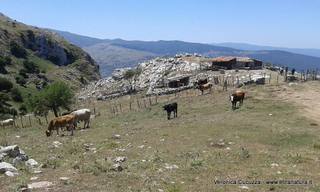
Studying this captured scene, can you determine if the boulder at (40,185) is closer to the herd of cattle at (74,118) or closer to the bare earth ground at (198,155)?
the bare earth ground at (198,155)

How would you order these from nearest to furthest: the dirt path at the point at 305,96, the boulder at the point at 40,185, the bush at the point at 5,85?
the boulder at the point at 40,185 < the dirt path at the point at 305,96 < the bush at the point at 5,85

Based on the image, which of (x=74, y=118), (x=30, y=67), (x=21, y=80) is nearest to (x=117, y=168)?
(x=74, y=118)

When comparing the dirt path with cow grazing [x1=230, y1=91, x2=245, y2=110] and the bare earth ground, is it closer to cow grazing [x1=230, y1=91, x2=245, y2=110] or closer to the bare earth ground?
the bare earth ground

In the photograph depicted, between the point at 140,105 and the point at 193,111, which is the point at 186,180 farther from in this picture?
the point at 140,105

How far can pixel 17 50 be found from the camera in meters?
185

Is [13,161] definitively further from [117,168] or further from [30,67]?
[30,67]

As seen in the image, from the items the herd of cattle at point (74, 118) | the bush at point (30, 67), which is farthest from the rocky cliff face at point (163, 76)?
the bush at point (30, 67)

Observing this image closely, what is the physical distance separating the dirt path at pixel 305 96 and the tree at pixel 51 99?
33.4 meters

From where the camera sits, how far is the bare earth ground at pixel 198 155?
1938cm

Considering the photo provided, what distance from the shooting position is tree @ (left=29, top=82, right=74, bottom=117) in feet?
236

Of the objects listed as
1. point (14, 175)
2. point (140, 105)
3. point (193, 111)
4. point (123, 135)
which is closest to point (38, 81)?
point (140, 105)

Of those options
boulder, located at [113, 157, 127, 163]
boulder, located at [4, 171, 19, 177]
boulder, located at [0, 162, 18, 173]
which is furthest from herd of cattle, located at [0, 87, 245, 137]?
boulder, located at [4, 171, 19, 177]

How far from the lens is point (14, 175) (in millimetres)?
20422

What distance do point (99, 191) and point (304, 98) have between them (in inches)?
1437
